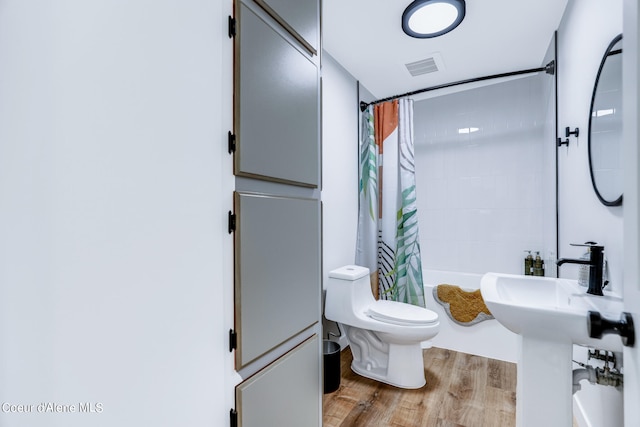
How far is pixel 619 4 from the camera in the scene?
1.21 m

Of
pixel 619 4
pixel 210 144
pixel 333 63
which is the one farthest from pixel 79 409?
pixel 333 63

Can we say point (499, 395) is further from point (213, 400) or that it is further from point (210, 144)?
point (210, 144)

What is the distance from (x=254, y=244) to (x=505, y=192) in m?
2.67

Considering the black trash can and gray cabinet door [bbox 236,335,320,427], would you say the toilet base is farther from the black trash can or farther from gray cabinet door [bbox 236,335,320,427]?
gray cabinet door [bbox 236,335,320,427]

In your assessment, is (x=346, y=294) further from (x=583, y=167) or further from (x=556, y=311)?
(x=583, y=167)

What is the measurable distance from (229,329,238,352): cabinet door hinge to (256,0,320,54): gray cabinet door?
116 cm

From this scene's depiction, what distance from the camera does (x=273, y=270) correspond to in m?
1.21

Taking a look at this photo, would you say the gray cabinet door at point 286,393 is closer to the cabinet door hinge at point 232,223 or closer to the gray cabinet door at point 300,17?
the cabinet door hinge at point 232,223

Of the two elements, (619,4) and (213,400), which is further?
(619,4)

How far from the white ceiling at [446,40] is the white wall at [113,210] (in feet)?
4.55

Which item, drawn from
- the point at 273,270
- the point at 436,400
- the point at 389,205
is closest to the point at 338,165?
the point at 389,205

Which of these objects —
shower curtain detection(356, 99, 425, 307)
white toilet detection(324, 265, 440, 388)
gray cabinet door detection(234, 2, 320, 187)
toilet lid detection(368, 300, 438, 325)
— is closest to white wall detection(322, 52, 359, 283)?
shower curtain detection(356, 99, 425, 307)

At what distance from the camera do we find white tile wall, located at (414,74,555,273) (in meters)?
2.79

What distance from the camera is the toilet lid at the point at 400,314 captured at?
6.75 feet
